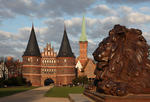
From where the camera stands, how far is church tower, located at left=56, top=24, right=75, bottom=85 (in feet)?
217

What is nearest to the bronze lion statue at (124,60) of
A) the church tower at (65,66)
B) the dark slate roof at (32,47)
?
the church tower at (65,66)

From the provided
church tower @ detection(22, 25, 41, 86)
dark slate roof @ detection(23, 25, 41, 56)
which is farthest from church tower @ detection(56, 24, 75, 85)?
dark slate roof @ detection(23, 25, 41, 56)

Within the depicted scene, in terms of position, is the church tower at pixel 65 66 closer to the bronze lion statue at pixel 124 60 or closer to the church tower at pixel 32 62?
the church tower at pixel 32 62

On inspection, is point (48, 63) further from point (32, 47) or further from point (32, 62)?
point (32, 47)

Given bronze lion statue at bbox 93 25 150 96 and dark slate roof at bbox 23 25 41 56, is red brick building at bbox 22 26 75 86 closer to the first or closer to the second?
dark slate roof at bbox 23 25 41 56

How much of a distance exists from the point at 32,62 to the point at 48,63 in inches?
235

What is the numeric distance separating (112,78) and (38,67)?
185ft

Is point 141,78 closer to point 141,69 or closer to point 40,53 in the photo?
point 141,69

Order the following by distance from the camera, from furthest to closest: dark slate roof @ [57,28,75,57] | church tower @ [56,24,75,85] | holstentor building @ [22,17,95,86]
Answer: dark slate roof @ [57,28,75,57]
church tower @ [56,24,75,85]
holstentor building @ [22,17,95,86]

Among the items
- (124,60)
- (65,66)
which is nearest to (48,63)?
(65,66)

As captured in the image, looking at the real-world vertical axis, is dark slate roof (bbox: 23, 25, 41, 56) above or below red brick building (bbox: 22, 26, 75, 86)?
above

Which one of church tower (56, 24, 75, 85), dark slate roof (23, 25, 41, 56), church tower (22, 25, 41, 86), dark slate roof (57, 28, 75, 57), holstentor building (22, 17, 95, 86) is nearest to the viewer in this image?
church tower (22, 25, 41, 86)

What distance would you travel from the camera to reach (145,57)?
Result: 39.3ft

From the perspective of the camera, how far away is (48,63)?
68812mm
